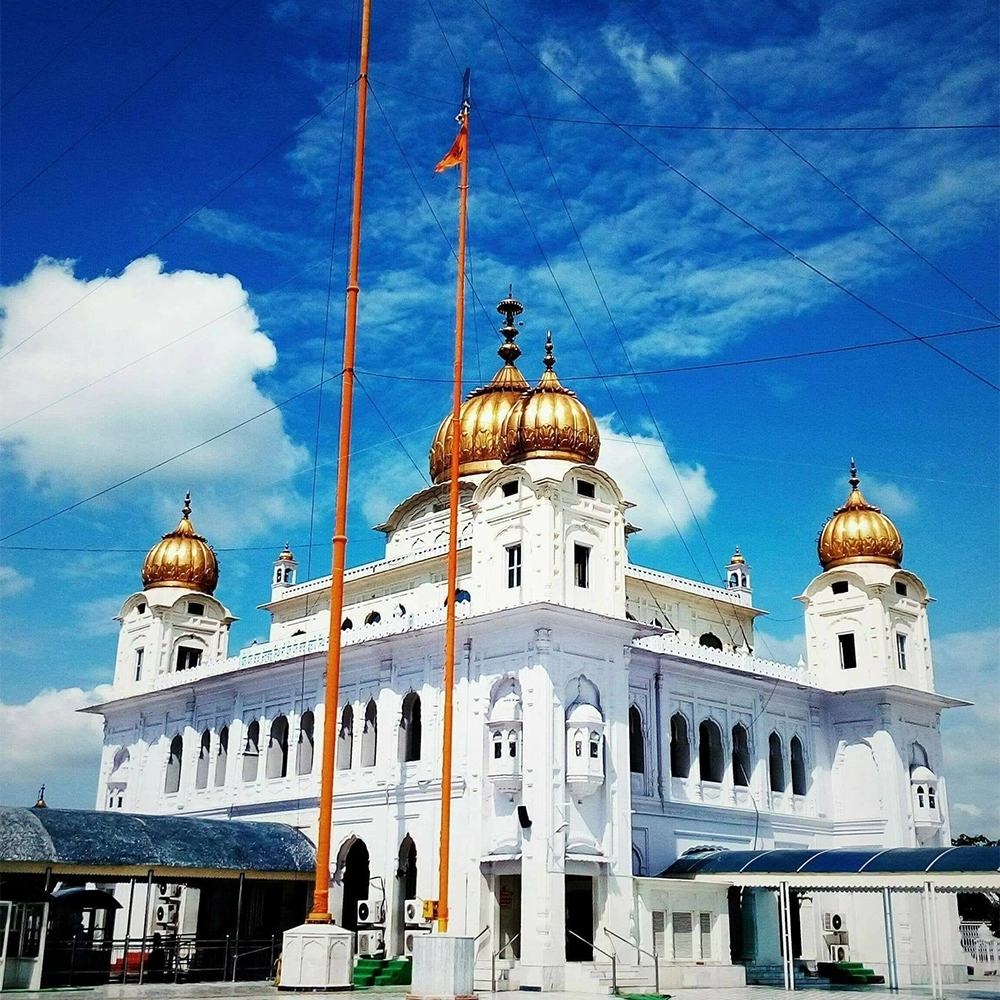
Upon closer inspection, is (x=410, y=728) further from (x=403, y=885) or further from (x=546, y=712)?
(x=546, y=712)

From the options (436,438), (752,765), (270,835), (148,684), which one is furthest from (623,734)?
(148,684)

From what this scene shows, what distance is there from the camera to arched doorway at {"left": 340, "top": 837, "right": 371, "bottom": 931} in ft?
116

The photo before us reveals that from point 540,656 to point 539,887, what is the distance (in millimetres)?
5410

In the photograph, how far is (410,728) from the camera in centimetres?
3534

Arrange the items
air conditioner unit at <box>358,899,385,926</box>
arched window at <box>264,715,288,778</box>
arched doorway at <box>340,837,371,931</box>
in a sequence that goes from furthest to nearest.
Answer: arched window at <box>264,715,288,778</box>
arched doorway at <box>340,837,371,931</box>
air conditioner unit at <box>358,899,385,926</box>

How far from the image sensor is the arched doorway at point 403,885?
33.2 m

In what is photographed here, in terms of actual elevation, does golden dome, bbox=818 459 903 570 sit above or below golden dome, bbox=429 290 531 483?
below

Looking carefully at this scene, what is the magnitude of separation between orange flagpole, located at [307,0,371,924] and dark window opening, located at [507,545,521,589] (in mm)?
9506

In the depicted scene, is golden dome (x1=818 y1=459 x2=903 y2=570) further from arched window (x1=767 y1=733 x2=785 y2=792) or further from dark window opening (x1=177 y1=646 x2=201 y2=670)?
dark window opening (x1=177 y1=646 x2=201 y2=670)

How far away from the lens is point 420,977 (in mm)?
21297

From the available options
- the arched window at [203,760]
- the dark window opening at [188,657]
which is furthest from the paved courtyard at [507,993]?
the dark window opening at [188,657]

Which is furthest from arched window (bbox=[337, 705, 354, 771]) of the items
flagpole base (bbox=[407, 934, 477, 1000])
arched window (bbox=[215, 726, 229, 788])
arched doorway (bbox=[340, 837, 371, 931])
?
flagpole base (bbox=[407, 934, 477, 1000])

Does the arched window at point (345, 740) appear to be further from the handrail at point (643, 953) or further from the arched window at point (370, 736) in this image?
the handrail at point (643, 953)

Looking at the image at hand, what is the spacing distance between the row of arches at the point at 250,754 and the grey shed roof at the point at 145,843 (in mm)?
2907
